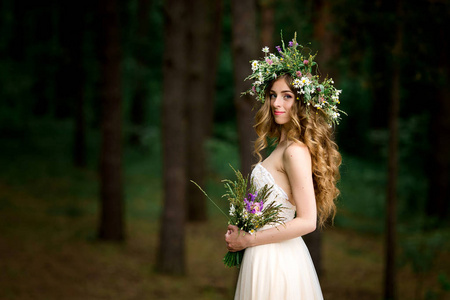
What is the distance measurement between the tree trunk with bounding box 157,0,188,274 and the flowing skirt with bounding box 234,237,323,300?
21.1 ft

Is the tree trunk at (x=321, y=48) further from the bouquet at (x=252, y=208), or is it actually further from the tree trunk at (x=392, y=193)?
the bouquet at (x=252, y=208)

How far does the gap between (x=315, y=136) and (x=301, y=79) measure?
38 cm

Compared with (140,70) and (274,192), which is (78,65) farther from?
(274,192)

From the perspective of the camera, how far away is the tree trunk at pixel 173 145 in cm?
926

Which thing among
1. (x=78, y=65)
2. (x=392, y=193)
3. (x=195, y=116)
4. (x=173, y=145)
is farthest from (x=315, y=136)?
(x=78, y=65)

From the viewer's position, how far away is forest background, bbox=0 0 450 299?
7699mm

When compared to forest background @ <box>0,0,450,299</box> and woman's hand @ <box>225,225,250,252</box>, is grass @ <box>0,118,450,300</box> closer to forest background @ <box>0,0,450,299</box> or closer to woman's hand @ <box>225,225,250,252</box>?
forest background @ <box>0,0,450,299</box>

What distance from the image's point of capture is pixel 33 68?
57.9 ft

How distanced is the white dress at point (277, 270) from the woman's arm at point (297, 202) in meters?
0.10

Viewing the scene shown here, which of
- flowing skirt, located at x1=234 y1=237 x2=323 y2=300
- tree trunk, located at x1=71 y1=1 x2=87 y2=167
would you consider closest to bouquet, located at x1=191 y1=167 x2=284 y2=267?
flowing skirt, located at x1=234 y1=237 x2=323 y2=300

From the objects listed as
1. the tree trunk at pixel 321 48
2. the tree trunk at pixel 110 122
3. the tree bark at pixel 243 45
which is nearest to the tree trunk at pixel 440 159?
the tree trunk at pixel 321 48

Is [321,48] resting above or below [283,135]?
above

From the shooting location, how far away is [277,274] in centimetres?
304

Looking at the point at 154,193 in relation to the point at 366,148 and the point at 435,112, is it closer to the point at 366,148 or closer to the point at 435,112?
the point at 435,112
